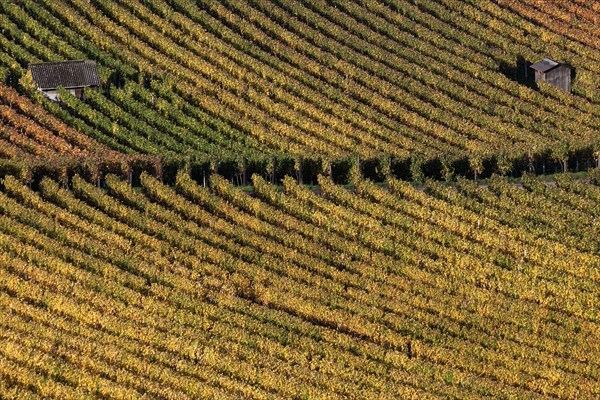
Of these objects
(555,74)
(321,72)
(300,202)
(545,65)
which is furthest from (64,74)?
(555,74)

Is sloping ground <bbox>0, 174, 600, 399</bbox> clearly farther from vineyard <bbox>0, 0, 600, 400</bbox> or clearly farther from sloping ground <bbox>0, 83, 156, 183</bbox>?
sloping ground <bbox>0, 83, 156, 183</bbox>

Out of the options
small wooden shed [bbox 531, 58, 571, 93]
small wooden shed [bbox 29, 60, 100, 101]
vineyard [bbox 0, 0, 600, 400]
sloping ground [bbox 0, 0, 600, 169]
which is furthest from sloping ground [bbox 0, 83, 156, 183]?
small wooden shed [bbox 531, 58, 571, 93]

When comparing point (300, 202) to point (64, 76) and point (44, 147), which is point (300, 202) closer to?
point (44, 147)

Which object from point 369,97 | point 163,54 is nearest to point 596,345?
point 369,97

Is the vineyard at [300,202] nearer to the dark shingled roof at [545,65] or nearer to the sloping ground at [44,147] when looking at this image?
the sloping ground at [44,147]

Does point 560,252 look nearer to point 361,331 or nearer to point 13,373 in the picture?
point 361,331

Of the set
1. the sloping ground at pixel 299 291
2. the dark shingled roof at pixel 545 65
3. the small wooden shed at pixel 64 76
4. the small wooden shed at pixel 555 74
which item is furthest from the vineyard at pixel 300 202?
the dark shingled roof at pixel 545 65
